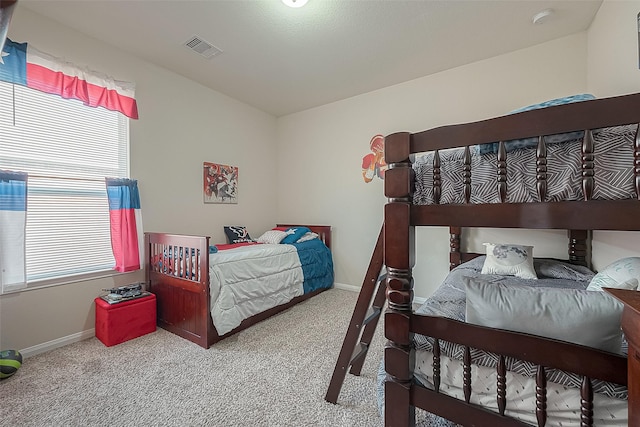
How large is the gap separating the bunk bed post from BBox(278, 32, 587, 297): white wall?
2275mm

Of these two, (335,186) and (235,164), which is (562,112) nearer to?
(335,186)

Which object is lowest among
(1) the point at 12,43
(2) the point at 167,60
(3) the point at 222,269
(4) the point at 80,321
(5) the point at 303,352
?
(5) the point at 303,352

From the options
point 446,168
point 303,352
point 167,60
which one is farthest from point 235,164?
point 446,168

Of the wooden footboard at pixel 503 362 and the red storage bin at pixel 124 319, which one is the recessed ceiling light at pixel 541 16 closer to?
the wooden footboard at pixel 503 362

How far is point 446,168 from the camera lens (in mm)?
999

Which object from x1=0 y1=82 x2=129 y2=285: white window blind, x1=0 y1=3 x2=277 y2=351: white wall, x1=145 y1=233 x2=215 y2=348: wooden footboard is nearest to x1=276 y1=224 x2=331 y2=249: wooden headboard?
x1=0 y1=3 x2=277 y2=351: white wall

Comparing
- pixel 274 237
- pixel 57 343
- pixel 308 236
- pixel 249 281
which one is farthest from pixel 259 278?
pixel 57 343

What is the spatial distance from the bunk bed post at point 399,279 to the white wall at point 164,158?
268cm

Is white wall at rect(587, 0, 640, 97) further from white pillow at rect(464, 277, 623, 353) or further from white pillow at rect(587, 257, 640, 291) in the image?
white pillow at rect(464, 277, 623, 353)

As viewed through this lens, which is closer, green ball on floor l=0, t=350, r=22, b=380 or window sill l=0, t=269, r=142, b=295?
green ball on floor l=0, t=350, r=22, b=380

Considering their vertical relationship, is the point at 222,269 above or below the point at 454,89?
below

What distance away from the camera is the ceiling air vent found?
7.91 ft

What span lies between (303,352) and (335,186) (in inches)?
92.4

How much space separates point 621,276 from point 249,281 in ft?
8.06
